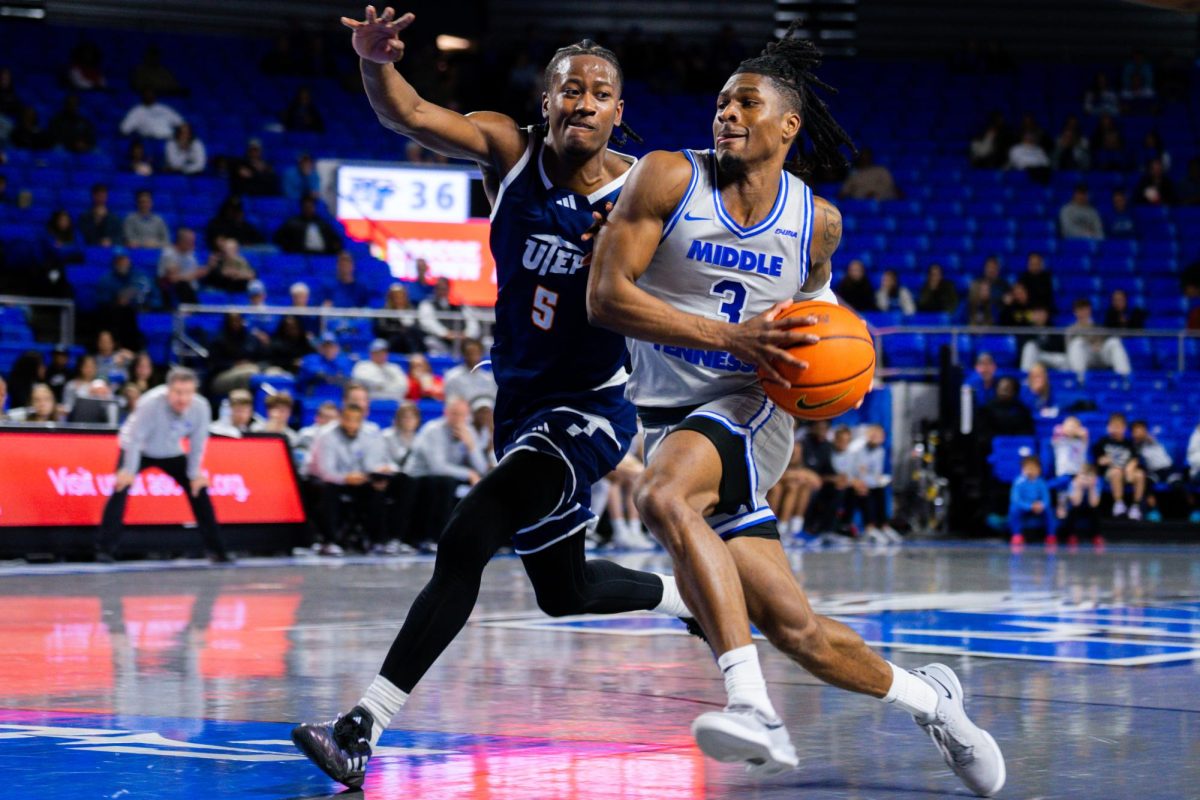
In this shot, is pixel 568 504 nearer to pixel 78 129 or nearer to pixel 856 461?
pixel 856 461

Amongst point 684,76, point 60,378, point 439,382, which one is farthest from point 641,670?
point 684,76

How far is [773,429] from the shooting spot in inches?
194

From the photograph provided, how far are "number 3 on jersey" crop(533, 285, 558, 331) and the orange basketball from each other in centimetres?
88

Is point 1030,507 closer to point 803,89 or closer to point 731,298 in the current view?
point 803,89

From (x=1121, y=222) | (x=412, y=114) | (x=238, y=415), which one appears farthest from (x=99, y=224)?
(x=412, y=114)

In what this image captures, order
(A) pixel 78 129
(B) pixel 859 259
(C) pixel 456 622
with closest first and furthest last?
(C) pixel 456 622, (A) pixel 78 129, (B) pixel 859 259

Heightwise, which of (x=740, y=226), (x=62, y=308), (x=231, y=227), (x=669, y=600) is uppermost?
(x=231, y=227)

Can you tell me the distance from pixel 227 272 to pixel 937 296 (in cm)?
923

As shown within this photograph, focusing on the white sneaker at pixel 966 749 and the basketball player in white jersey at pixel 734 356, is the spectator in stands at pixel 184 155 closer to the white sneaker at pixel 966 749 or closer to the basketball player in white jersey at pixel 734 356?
the basketball player in white jersey at pixel 734 356

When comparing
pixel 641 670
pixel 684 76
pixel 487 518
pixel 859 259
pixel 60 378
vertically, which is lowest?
pixel 641 670

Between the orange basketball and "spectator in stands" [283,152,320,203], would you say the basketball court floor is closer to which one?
the orange basketball

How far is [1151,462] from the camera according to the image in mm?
19969

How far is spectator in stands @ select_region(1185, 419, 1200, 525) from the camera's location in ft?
65.3

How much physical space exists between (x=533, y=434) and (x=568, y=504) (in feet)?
0.84
